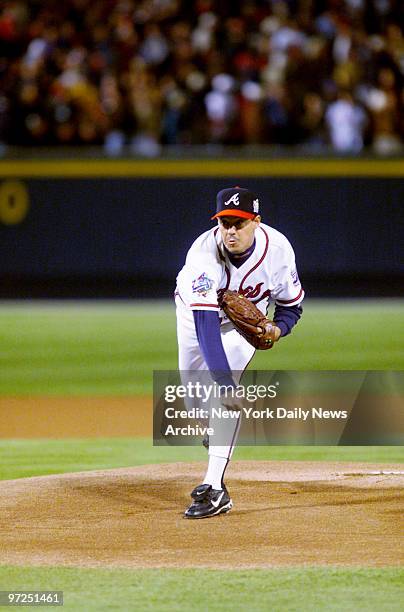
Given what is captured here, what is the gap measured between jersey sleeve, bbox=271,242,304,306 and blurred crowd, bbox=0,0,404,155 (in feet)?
30.9

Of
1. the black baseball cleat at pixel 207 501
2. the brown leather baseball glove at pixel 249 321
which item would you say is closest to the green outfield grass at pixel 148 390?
the black baseball cleat at pixel 207 501

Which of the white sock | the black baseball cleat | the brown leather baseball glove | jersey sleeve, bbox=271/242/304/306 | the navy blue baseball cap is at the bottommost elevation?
the black baseball cleat

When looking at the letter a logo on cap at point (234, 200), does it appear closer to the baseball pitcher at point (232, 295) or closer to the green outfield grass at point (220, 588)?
the baseball pitcher at point (232, 295)

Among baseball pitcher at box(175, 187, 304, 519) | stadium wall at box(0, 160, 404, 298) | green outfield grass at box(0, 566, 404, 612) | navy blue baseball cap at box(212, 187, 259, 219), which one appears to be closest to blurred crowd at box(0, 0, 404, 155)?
stadium wall at box(0, 160, 404, 298)

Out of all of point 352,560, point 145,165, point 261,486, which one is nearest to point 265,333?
point 352,560

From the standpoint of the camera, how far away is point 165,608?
381 centimetres

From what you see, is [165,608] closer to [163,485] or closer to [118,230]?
[163,485]

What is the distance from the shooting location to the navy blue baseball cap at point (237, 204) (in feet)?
13.0

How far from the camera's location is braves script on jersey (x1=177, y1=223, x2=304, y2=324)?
418 centimetres

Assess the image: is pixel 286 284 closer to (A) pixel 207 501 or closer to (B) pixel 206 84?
(A) pixel 207 501

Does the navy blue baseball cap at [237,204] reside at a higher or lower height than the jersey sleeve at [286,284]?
higher

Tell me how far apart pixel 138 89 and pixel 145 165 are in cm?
96

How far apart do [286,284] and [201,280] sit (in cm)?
42

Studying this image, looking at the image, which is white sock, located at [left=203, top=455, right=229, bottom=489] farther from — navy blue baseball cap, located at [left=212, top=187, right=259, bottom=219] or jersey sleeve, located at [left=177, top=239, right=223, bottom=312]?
navy blue baseball cap, located at [left=212, top=187, right=259, bottom=219]
